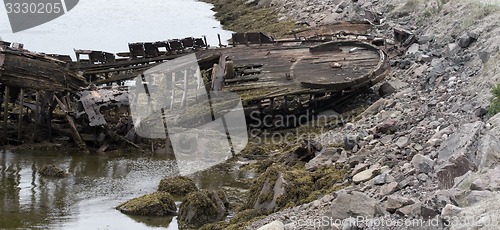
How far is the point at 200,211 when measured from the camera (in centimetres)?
1441

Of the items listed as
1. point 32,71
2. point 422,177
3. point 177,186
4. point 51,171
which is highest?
point 32,71

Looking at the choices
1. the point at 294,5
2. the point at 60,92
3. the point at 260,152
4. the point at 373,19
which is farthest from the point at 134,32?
the point at 260,152

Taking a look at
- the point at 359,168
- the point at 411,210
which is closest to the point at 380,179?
the point at 359,168

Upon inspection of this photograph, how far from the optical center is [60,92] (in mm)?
21391

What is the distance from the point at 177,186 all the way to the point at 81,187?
8.06 feet

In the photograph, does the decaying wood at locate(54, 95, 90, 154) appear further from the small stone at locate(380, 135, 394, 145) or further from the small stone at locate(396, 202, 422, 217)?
the small stone at locate(396, 202, 422, 217)

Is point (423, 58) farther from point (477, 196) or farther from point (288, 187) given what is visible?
point (477, 196)

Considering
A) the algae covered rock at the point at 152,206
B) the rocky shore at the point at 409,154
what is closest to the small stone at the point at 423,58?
the rocky shore at the point at 409,154

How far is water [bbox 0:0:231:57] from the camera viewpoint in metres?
39.1

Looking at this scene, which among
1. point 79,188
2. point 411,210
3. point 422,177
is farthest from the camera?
point 79,188

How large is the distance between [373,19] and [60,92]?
41.6ft

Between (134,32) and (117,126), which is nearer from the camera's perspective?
(117,126)

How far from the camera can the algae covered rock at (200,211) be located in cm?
1439

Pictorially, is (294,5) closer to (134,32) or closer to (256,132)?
(134,32)
